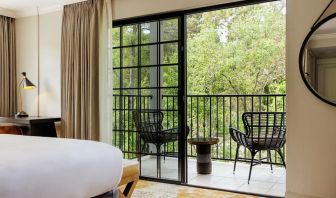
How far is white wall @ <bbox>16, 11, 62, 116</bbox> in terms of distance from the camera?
468 centimetres

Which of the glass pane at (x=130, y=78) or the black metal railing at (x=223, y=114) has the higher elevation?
the glass pane at (x=130, y=78)

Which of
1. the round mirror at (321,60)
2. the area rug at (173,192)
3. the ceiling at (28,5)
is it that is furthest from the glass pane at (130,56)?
the round mirror at (321,60)

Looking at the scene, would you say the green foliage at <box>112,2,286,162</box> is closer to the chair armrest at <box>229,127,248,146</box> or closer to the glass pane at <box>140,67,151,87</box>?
the glass pane at <box>140,67,151,87</box>

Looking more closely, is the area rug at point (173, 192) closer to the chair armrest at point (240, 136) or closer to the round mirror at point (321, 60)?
the chair armrest at point (240, 136)

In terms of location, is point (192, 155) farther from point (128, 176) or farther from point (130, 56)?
point (128, 176)

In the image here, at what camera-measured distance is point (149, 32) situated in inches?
157

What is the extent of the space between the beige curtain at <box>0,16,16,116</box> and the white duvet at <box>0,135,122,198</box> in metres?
3.13

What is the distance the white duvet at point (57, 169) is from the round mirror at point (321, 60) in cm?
189

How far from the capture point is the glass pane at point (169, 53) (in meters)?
3.79

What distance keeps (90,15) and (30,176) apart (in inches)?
120

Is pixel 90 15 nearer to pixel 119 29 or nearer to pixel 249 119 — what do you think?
pixel 119 29

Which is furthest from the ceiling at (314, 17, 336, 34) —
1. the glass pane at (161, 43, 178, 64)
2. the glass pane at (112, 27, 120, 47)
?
the glass pane at (112, 27, 120, 47)

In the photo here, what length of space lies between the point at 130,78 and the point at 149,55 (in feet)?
1.29

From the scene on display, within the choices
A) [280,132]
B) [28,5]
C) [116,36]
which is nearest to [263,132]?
[280,132]
